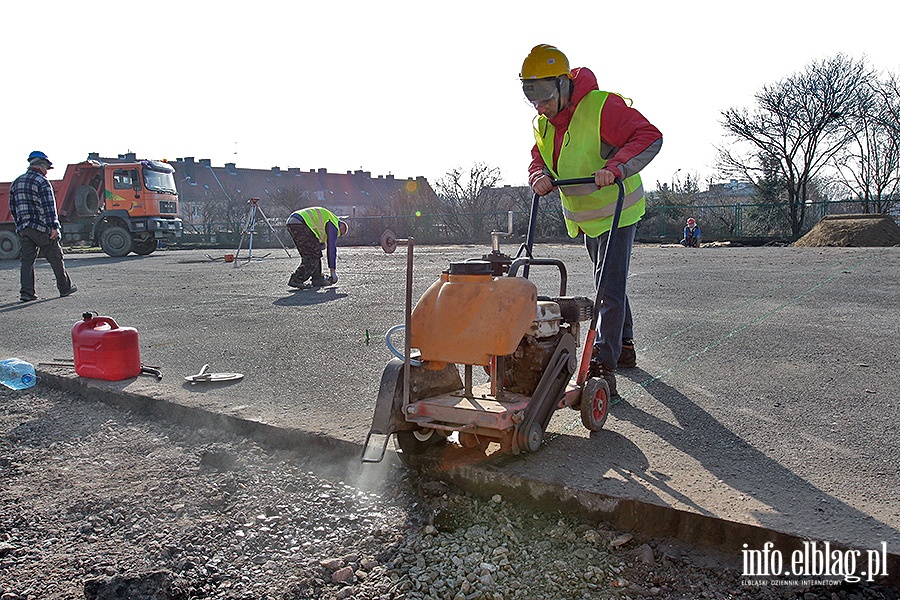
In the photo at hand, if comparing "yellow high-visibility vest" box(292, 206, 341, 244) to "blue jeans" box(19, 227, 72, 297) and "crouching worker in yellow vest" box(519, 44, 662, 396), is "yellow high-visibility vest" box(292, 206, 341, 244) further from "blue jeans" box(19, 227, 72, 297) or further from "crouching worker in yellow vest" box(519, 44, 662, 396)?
"crouching worker in yellow vest" box(519, 44, 662, 396)

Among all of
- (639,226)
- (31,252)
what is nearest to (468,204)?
(639,226)

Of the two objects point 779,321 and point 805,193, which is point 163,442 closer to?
point 779,321

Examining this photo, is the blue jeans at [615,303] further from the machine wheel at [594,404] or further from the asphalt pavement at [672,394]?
the machine wheel at [594,404]

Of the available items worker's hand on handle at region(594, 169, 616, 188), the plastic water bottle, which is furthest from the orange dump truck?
worker's hand on handle at region(594, 169, 616, 188)

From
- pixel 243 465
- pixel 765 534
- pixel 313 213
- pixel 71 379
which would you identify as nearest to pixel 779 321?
pixel 765 534

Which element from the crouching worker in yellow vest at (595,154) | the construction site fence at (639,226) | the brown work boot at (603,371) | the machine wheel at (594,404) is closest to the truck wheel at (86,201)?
the construction site fence at (639,226)

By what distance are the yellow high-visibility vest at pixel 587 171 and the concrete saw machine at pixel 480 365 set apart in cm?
93

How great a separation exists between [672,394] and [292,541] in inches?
96.6

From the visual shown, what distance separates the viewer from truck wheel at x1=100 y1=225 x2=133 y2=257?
76.4ft

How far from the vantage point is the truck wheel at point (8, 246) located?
2317 centimetres

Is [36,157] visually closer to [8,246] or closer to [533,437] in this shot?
[533,437]

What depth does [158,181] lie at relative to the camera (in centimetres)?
2391

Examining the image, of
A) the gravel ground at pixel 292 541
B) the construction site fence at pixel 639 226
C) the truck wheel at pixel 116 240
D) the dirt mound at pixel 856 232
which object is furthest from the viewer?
the construction site fence at pixel 639 226

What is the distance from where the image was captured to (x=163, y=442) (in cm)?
389
